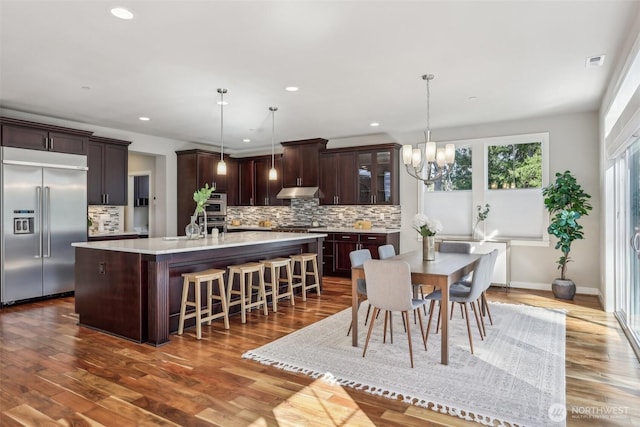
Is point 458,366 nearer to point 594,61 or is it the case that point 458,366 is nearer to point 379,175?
point 594,61

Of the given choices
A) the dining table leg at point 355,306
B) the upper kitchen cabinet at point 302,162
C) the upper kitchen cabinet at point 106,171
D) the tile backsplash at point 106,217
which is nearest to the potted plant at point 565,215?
the dining table leg at point 355,306

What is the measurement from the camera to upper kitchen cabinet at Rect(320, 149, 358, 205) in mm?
7805

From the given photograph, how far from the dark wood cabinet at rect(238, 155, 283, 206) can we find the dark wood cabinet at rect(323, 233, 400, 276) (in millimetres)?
1833

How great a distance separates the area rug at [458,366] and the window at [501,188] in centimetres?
239

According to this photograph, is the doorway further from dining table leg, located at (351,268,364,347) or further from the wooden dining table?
dining table leg, located at (351,268,364,347)

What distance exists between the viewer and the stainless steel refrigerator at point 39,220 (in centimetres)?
534

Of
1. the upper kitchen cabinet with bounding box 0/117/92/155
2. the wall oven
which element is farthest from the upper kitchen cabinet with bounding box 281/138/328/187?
the upper kitchen cabinet with bounding box 0/117/92/155

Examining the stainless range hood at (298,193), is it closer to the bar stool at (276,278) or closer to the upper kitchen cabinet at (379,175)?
the upper kitchen cabinet at (379,175)

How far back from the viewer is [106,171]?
6734 mm

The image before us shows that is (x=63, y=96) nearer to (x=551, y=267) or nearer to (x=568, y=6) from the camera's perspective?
(x=568, y=6)

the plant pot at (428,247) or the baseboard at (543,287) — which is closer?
the plant pot at (428,247)

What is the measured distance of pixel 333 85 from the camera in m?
4.68

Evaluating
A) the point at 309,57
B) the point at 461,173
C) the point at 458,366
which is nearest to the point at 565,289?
the point at 461,173

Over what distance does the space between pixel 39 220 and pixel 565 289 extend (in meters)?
7.49
